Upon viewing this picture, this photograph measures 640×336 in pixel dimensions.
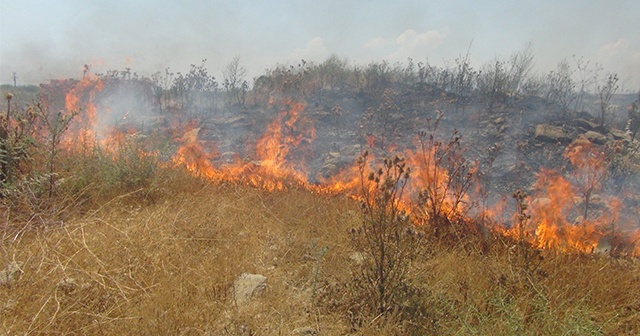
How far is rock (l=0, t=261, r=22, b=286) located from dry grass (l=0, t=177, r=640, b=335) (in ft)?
0.26

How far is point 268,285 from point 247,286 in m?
0.20

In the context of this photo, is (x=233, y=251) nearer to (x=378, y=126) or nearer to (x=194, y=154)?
(x=194, y=154)

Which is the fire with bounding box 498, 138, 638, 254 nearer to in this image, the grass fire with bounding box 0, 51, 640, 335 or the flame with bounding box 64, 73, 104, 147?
the grass fire with bounding box 0, 51, 640, 335

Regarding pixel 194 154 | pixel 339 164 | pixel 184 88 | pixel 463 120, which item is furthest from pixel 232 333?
pixel 184 88

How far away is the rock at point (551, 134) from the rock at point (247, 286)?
1124 cm

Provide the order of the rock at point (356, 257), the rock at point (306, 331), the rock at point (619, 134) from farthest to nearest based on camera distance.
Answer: the rock at point (619, 134)
the rock at point (356, 257)
the rock at point (306, 331)

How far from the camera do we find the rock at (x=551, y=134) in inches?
426

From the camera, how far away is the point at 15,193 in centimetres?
405

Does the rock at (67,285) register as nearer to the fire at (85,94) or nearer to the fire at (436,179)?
the fire at (436,179)

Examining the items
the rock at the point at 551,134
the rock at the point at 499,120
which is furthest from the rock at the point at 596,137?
the rock at the point at 499,120

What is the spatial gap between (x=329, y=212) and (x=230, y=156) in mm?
5467

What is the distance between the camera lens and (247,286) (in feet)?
9.95

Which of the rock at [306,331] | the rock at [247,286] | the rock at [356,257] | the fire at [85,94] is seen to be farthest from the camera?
the fire at [85,94]

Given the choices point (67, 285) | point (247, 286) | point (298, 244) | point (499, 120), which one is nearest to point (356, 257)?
point (298, 244)
